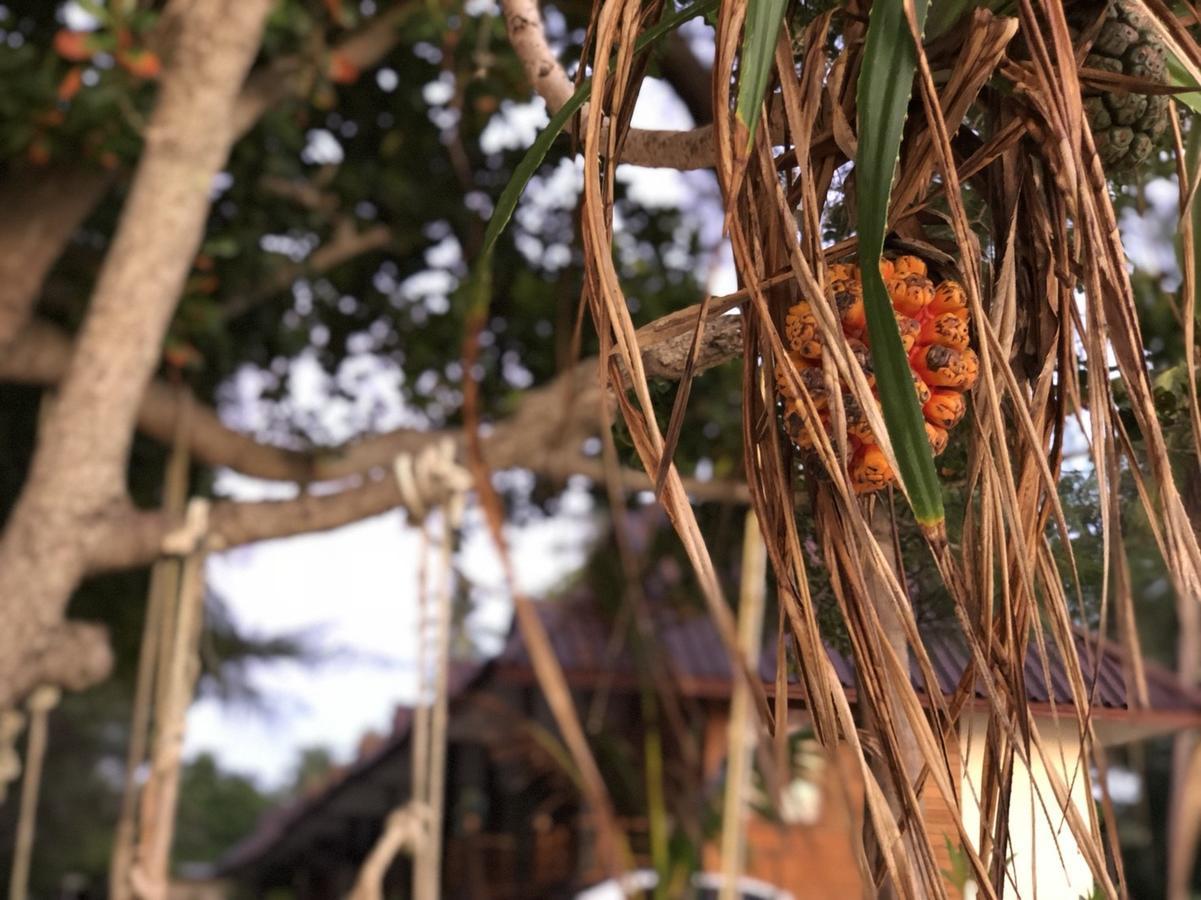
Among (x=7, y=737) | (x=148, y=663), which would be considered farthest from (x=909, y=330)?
(x=7, y=737)

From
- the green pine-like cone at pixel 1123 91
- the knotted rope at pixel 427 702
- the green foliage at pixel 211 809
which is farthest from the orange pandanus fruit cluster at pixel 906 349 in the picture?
the green foliage at pixel 211 809

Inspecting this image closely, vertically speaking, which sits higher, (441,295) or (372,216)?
(372,216)

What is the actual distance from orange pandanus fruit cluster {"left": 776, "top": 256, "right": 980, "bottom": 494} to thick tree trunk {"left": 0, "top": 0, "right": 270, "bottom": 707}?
121cm

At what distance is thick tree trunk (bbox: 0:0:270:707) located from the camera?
142cm

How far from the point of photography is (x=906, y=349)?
383 millimetres

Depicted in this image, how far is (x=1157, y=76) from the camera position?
432mm

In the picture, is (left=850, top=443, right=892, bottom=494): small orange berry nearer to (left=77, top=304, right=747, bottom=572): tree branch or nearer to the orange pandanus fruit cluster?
the orange pandanus fruit cluster

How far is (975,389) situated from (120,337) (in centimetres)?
125

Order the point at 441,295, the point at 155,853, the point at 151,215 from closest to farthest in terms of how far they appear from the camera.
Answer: the point at 155,853
the point at 151,215
the point at 441,295

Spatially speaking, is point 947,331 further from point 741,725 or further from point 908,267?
point 741,725

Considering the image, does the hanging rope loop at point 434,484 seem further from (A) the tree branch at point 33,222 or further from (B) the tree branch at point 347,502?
(A) the tree branch at point 33,222

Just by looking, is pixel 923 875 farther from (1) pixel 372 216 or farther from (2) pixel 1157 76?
(1) pixel 372 216

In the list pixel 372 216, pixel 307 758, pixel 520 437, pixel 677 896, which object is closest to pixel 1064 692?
pixel 520 437

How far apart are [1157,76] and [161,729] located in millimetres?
1239
